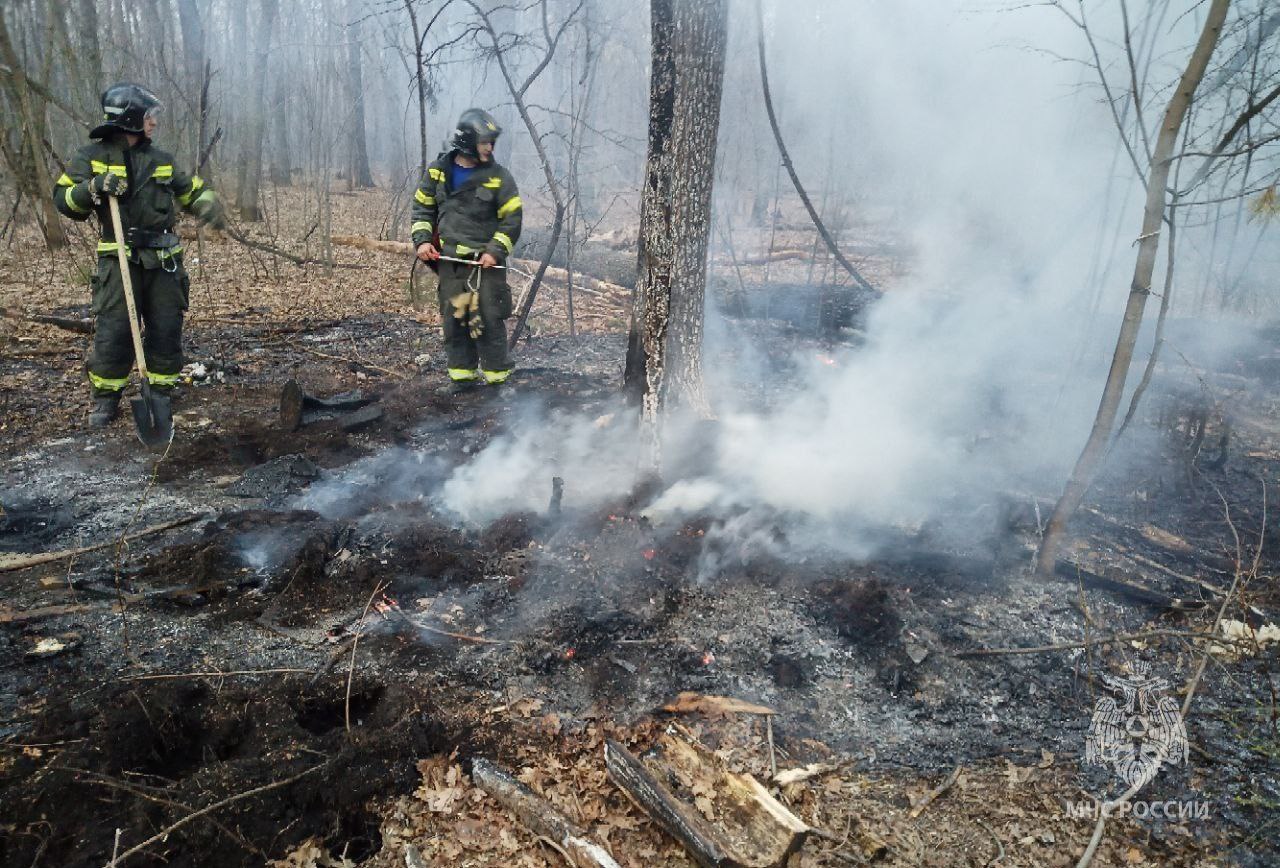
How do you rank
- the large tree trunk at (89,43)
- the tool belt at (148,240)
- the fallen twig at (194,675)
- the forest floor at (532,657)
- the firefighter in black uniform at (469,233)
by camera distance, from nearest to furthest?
the forest floor at (532,657) < the fallen twig at (194,675) < the tool belt at (148,240) < the firefighter in black uniform at (469,233) < the large tree trunk at (89,43)

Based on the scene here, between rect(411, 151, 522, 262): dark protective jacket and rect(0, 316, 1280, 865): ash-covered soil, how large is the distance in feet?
6.95

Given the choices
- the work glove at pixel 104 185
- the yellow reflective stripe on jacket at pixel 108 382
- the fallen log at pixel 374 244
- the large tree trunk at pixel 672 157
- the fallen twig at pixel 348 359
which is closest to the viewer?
the large tree trunk at pixel 672 157

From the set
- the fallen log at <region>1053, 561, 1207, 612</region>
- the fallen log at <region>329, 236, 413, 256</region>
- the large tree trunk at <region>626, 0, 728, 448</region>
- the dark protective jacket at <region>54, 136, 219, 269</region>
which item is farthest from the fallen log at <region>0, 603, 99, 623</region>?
the fallen log at <region>329, 236, 413, 256</region>

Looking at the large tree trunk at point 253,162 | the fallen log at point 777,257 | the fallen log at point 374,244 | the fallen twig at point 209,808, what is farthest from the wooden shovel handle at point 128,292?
the fallen log at point 777,257

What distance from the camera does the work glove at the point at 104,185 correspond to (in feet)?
16.9

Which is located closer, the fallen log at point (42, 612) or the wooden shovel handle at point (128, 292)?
the fallen log at point (42, 612)

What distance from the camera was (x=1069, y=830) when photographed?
Answer: 2715mm

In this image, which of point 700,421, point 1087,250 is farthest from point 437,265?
point 1087,250

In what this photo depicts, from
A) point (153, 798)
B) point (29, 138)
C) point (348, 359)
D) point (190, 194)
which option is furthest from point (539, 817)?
point (29, 138)

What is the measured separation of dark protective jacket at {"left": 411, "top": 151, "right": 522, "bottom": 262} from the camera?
21.4 ft

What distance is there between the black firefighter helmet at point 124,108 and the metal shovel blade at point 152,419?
187 centimetres

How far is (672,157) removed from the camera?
16.5 ft

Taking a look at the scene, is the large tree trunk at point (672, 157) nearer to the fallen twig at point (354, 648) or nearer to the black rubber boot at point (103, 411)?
the fallen twig at point (354, 648)

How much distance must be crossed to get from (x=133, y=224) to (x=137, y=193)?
0.76ft
